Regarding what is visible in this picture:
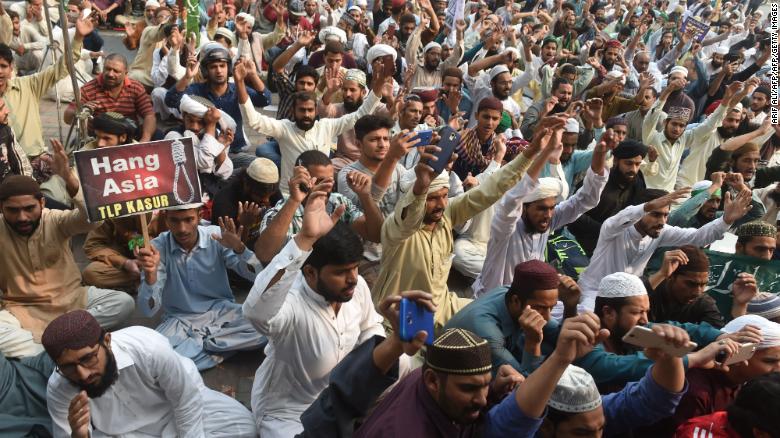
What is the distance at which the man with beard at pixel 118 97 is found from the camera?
6.40 m

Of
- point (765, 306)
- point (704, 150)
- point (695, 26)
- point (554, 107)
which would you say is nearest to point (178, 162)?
point (765, 306)

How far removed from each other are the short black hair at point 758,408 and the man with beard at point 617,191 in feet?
11.4

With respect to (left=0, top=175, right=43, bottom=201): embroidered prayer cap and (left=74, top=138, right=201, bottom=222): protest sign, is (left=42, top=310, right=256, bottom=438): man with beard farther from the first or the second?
(left=0, top=175, right=43, bottom=201): embroidered prayer cap

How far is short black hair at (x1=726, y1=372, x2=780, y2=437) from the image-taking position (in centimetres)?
254

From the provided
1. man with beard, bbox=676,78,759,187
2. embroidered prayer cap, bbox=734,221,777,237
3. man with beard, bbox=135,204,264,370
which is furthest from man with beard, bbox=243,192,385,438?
man with beard, bbox=676,78,759,187

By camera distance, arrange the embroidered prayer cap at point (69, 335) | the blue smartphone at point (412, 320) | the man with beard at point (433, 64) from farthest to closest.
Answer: the man with beard at point (433, 64) → the embroidered prayer cap at point (69, 335) → the blue smartphone at point (412, 320)

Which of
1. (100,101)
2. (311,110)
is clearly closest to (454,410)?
(311,110)

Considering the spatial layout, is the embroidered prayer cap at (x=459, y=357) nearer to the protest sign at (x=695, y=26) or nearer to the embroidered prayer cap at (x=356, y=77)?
the embroidered prayer cap at (x=356, y=77)

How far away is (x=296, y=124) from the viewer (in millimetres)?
6027

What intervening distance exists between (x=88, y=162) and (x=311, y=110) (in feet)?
8.30

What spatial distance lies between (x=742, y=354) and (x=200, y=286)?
Answer: 3120mm

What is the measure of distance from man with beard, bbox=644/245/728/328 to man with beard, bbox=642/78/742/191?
3475 mm

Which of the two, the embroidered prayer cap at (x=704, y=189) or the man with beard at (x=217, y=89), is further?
the man with beard at (x=217, y=89)

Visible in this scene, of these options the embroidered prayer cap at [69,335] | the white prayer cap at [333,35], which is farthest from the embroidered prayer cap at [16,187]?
the white prayer cap at [333,35]
